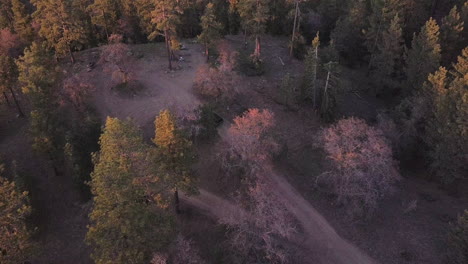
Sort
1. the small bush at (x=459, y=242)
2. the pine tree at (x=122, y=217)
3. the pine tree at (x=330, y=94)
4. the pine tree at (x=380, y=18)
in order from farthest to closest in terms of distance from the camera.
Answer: the pine tree at (x=380, y=18) < the pine tree at (x=330, y=94) < the small bush at (x=459, y=242) < the pine tree at (x=122, y=217)

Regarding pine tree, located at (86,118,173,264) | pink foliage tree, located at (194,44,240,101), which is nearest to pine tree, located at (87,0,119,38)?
pink foliage tree, located at (194,44,240,101)

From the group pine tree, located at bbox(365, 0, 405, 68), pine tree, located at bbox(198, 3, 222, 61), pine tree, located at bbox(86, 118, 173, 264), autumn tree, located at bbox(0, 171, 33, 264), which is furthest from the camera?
pine tree, located at bbox(198, 3, 222, 61)

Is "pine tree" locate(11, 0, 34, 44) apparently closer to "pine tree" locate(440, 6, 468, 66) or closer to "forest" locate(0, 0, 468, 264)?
"forest" locate(0, 0, 468, 264)

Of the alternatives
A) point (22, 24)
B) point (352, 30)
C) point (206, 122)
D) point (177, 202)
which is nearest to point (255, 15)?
point (352, 30)

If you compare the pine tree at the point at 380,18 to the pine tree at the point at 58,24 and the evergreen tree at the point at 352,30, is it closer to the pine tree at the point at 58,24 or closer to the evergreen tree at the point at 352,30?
the evergreen tree at the point at 352,30

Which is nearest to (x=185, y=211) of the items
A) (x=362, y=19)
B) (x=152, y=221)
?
(x=152, y=221)

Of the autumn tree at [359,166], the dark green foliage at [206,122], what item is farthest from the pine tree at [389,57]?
the dark green foliage at [206,122]

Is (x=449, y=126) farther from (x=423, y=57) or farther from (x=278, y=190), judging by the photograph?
(x=278, y=190)
